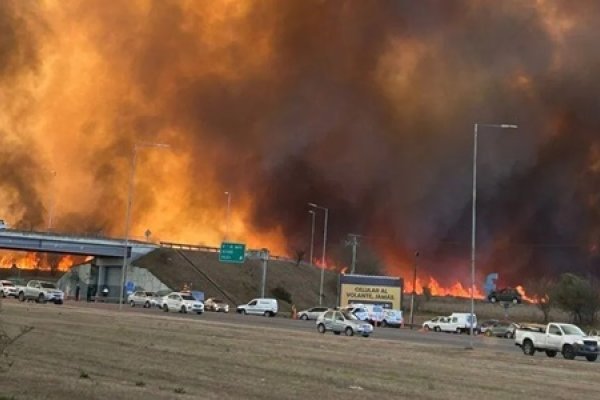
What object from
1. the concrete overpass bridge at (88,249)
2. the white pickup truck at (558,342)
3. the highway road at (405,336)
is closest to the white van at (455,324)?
the highway road at (405,336)

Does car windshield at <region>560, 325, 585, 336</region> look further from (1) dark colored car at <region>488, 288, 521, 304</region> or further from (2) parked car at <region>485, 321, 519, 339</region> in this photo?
(1) dark colored car at <region>488, 288, 521, 304</region>

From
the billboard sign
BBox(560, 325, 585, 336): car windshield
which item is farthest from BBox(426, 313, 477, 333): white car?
BBox(560, 325, 585, 336): car windshield

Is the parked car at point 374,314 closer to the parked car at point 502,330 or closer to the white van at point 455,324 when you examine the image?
the white van at point 455,324

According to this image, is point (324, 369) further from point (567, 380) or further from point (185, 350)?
point (567, 380)

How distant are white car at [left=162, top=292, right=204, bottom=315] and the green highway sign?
2710 cm

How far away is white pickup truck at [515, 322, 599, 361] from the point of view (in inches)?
1335

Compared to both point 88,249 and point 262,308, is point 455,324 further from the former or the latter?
point 88,249

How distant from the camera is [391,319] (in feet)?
220

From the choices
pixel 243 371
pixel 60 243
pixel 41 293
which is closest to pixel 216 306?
pixel 41 293

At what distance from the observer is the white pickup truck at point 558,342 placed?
3391cm

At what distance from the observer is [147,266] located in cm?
10206

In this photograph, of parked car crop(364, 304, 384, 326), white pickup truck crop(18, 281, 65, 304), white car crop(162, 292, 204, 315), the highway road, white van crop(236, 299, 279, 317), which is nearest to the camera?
the highway road

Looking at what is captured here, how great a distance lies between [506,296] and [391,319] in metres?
39.2

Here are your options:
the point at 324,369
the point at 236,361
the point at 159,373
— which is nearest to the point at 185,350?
the point at 236,361
